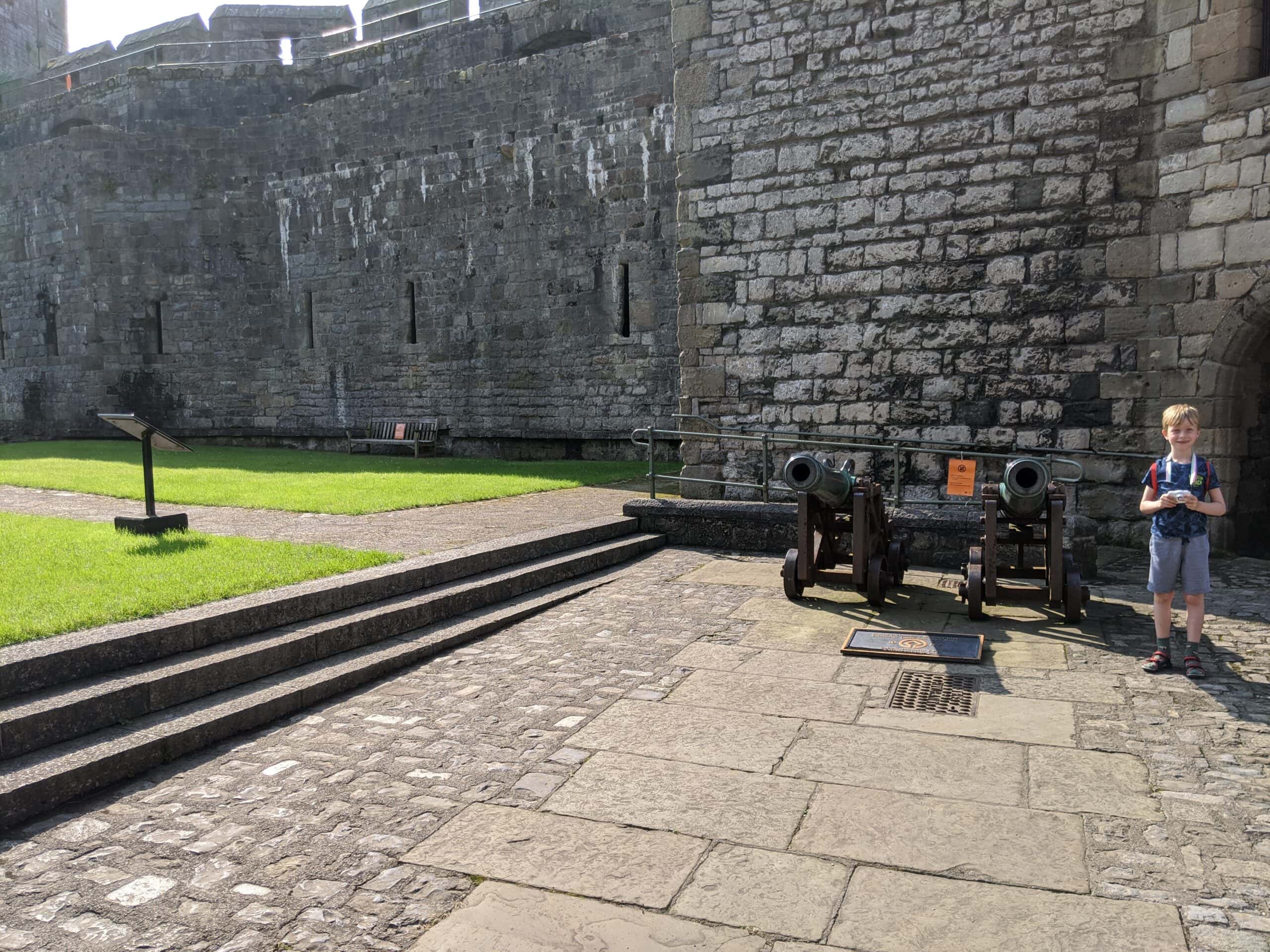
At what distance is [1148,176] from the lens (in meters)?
7.47

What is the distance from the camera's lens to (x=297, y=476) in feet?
39.8

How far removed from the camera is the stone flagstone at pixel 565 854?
2711 mm

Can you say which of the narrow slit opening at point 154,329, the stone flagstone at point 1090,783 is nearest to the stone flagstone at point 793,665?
the stone flagstone at point 1090,783

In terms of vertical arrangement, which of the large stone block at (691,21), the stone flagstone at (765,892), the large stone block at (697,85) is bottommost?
the stone flagstone at (765,892)

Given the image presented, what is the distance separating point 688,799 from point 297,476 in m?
9.96

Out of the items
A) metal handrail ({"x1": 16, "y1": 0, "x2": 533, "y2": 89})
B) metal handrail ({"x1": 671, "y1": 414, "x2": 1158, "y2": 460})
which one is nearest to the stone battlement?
metal handrail ({"x1": 16, "y1": 0, "x2": 533, "y2": 89})

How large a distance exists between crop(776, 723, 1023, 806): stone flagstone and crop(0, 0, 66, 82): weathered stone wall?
31.8 meters

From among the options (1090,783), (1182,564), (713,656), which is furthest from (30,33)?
(1090,783)

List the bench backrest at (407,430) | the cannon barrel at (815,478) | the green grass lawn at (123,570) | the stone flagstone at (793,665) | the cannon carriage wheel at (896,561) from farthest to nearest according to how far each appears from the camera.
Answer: the bench backrest at (407,430)
the cannon carriage wheel at (896,561)
the cannon barrel at (815,478)
the stone flagstone at (793,665)
the green grass lawn at (123,570)

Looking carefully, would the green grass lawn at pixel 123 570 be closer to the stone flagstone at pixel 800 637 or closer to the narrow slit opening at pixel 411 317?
the stone flagstone at pixel 800 637

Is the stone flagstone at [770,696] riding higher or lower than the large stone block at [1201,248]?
lower

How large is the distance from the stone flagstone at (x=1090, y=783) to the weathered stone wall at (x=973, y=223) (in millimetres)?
4749

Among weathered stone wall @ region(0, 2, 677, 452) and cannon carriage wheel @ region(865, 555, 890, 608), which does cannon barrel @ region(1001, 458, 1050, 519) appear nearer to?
cannon carriage wheel @ region(865, 555, 890, 608)

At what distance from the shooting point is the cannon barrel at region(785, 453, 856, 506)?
226 inches
